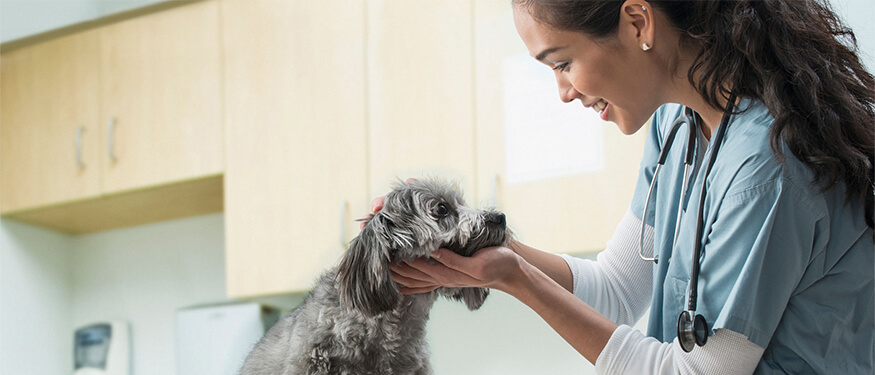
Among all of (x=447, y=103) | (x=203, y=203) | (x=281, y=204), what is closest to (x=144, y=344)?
(x=203, y=203)

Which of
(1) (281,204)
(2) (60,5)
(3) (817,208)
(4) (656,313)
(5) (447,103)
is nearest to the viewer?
(3) (817,208)

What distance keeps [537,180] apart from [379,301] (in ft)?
5.75

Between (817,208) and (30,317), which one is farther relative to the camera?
(30,317)

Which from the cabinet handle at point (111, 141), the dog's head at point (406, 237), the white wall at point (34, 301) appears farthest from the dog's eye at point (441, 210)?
the white wall at point (34, 301)

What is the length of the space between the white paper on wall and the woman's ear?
5.13ft

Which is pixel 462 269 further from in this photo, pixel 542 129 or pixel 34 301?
pixel 34 301

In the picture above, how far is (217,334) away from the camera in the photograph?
3.69 metres

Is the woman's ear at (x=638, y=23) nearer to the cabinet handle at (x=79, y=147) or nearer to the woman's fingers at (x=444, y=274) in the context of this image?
the woman's fingers at (x=444, y=274)

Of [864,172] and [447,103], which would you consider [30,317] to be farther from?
[864,172]

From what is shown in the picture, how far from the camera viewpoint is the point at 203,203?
4.03 meters

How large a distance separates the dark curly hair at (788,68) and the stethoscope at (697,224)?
8 centimetres

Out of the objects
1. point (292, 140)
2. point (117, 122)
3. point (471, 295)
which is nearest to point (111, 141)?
point (117, 122)

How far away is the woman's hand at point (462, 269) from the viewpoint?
53.1 inches

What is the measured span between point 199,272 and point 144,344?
1.58 ft
